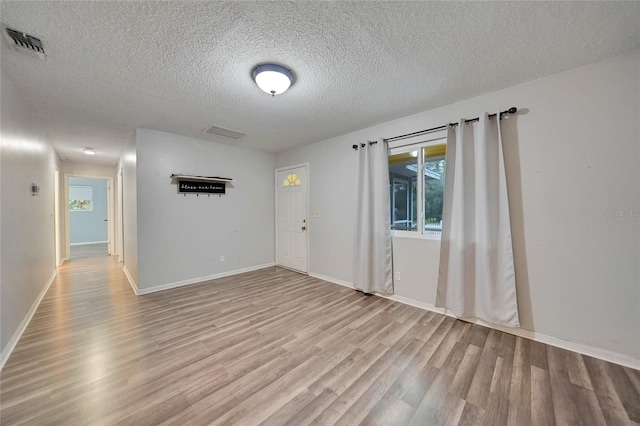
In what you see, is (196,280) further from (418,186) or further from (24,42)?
(418,186)

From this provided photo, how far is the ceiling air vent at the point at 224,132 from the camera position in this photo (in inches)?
145

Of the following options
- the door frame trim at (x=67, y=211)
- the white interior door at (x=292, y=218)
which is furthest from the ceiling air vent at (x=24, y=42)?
the door frame trim at (x=67, y=211)

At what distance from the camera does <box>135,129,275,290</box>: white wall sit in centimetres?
367

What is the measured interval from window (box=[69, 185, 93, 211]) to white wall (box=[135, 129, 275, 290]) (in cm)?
750

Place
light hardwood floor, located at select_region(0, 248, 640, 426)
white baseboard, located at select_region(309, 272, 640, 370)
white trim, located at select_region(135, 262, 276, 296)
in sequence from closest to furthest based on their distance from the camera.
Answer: light hardwood floor, located at select_region(0, 248, 640, 426), white baseboard, located at select_region(309, 272, 640, 370), white trim, located at select_region(135, 262, 276, 296)

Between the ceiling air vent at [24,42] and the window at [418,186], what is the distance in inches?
143

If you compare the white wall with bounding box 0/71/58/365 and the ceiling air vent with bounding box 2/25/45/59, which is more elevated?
the ceiling air vent with bounding box 2/25/45/59

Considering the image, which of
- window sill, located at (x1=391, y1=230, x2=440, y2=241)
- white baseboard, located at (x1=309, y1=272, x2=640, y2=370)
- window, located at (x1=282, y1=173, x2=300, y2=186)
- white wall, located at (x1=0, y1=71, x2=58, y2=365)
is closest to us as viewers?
white baseboard, located at (x1=309, y1=272, x2=640, y2=370)

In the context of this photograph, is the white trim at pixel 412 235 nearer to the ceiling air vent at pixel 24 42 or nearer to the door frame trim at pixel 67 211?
the ceiling air vent at pixel 24 42

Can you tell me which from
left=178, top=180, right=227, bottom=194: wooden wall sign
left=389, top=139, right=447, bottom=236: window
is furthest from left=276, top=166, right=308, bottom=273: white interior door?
left=389, top=139, right=447, bottom=236: window

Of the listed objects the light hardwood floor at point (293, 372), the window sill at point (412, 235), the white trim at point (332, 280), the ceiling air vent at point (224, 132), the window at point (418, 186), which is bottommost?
the light hardwood floor at point (293, 372)

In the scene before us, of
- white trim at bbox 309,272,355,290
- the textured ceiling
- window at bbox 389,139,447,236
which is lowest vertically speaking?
white trim at bbox 309,272,355,290

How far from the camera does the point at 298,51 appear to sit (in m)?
1.89

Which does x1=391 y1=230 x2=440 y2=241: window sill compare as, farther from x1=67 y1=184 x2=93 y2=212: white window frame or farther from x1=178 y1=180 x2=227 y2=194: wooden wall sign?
x1=67 y1=184 x2=93 y2=212: white window frame
